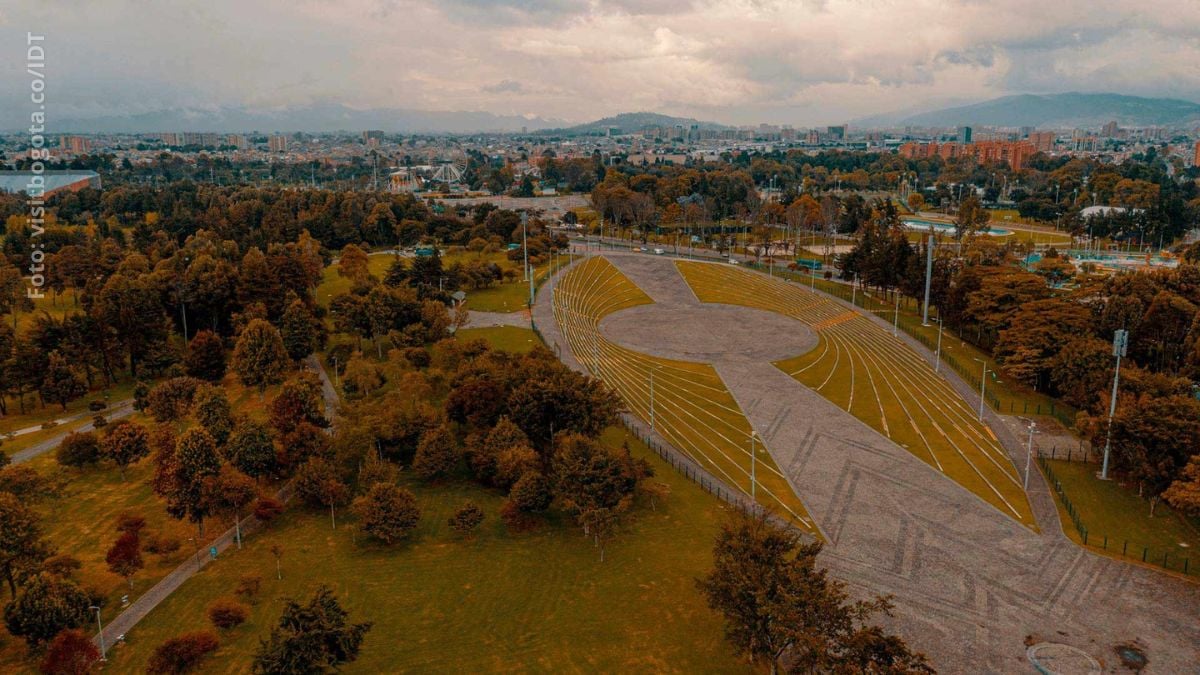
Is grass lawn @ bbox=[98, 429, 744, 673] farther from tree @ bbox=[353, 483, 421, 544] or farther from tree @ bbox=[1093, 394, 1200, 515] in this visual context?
tree @ bbox=[1093, 394, 1200, 515]

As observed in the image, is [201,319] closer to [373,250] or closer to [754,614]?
[373,250]

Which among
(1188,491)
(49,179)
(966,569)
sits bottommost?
(966,569)

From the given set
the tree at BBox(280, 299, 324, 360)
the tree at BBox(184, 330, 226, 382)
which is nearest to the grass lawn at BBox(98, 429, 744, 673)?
the tree at BBox(184, 330, 226, 382)

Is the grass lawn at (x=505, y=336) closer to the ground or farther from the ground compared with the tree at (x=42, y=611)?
farther from the ground

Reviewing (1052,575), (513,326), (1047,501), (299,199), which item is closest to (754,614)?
(1052,575)

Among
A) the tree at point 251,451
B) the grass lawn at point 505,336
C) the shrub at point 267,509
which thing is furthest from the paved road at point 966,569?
the tree at point 251,451

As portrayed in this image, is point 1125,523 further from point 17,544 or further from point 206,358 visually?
point 206,358

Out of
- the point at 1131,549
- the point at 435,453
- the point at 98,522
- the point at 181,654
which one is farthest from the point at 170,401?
the point at 1131,549

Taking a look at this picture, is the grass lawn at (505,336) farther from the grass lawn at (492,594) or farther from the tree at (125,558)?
the tree at (125,558)
